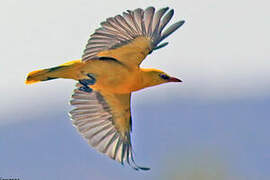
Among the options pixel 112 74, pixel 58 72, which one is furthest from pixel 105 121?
pixel 58 72

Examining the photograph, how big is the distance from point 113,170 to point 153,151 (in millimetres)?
12360

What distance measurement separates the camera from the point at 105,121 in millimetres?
14398

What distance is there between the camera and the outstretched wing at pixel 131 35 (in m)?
12.6

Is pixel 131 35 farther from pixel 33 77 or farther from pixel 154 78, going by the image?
pixel 33 77

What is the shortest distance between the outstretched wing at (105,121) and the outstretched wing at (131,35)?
1090mm

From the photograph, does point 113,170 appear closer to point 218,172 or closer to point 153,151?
point 153,151

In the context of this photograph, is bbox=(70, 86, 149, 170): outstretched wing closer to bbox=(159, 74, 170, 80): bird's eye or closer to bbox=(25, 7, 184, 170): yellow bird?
bbox=(25, 7, 184, 170): yellow bird

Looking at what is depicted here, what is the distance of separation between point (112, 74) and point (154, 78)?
68cm

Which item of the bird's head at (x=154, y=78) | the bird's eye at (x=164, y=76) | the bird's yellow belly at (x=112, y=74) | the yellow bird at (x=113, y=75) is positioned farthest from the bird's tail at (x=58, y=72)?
the bird's eye at (x=164, y=76)

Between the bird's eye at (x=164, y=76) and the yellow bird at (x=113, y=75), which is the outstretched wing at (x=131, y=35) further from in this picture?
the bird's eye at (x=164, y=76)

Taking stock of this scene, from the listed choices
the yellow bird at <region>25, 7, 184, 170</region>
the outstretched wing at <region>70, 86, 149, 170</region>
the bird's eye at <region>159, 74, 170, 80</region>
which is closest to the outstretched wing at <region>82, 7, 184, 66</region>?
the yellow bird at <region>25, 7, 184, 170</region>

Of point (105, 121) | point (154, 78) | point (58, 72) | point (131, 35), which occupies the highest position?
point (131, 35)

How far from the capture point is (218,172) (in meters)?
40.3

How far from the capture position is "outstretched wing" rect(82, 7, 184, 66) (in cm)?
1257
